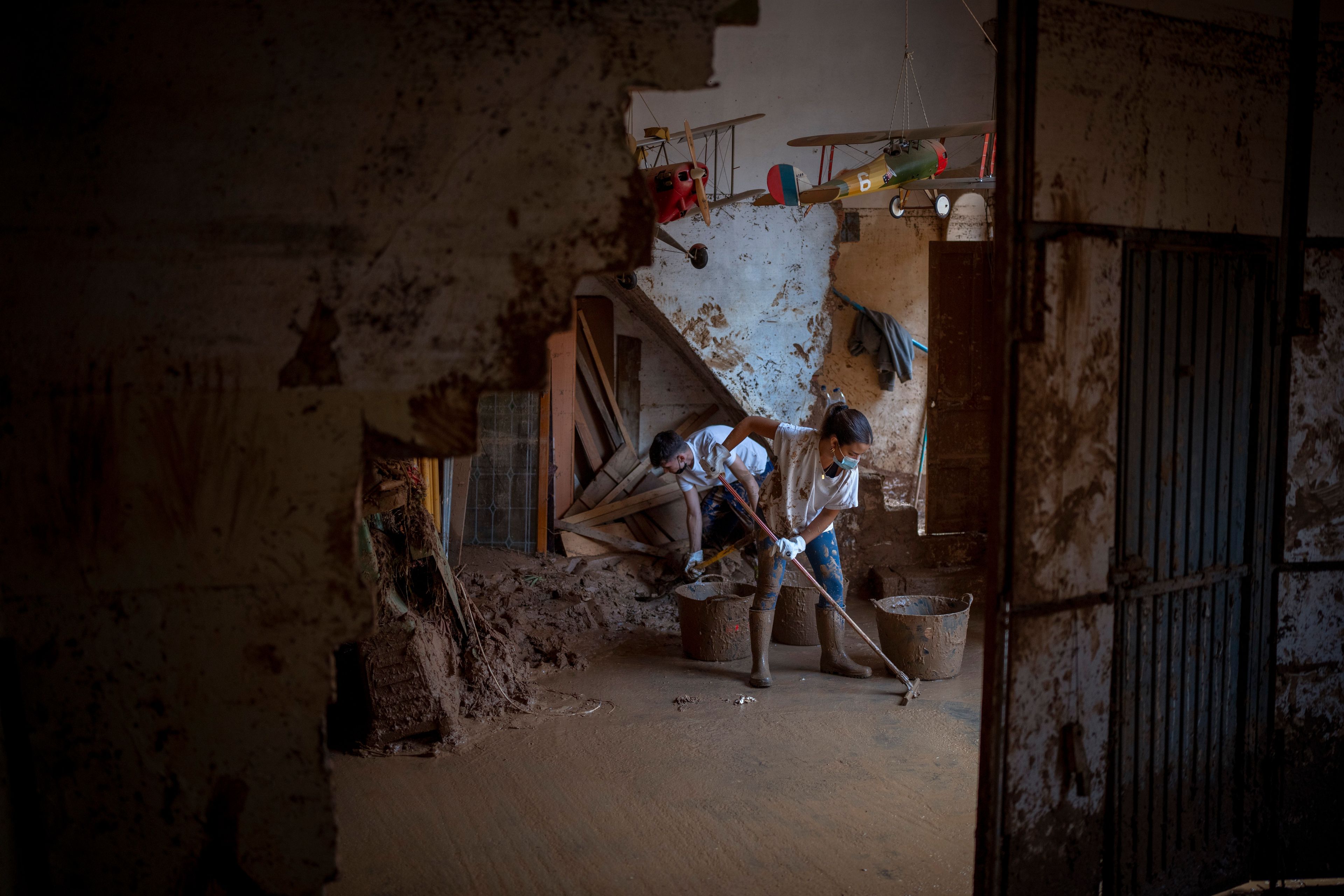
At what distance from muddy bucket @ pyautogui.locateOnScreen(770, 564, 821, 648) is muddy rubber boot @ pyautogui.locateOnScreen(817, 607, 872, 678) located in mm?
444

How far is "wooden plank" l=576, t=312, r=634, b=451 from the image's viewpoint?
775cm

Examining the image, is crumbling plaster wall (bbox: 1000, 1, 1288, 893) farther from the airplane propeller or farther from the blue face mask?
the airplane propeller

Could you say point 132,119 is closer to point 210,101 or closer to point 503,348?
point 210,101

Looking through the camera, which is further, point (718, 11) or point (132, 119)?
point (718, 11)

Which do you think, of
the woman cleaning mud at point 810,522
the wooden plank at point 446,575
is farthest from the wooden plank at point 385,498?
the woman cleaning mud at point 810,522

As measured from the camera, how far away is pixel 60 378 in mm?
1685

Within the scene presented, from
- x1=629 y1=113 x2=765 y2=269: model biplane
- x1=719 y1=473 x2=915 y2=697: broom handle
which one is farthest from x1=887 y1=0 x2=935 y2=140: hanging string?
x1=719 y1=473 x2=915 y2=697: broom handle

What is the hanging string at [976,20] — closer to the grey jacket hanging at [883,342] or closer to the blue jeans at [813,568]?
the grey jacket hanging at [883,342]

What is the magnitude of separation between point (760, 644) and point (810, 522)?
2.61ft

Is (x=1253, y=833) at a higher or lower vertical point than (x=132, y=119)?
lower

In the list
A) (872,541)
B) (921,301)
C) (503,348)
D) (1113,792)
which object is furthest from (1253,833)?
(921,301)

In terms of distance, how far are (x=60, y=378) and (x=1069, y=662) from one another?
2.48m

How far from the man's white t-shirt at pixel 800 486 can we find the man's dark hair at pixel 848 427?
234mm

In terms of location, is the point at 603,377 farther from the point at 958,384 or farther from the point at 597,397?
the point at 958,384
